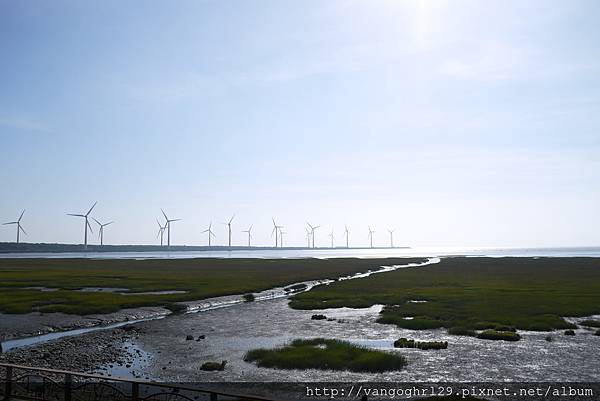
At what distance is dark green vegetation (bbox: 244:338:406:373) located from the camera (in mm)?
27031

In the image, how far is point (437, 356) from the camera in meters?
29.7

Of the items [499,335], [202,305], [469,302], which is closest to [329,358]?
[499,335]

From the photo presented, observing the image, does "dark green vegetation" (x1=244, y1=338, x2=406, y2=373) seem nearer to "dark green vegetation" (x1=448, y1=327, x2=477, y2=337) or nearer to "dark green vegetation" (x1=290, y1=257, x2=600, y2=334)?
"dark green vegetation" (x1=448, y1=327, x2=477, y2=337)

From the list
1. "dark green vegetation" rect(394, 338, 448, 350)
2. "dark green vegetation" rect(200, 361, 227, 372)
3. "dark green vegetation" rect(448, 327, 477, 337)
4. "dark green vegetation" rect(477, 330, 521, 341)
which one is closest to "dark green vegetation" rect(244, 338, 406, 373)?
"dark green vegetation" rect(200, 361, 227, 372)

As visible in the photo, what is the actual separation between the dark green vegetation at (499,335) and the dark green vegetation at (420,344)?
14.2 ft

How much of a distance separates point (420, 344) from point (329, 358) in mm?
7289

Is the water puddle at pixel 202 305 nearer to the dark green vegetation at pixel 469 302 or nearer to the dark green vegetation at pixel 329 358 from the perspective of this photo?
the dark green vegetation at pixel 469 302

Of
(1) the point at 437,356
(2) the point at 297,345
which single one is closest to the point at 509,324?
(1) the point at 437,356

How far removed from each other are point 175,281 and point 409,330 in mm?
52215

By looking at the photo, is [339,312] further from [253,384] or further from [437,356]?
[253,384]

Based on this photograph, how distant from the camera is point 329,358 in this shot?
28.2m

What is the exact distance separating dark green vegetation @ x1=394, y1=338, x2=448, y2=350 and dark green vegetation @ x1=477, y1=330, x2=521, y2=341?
4330 millimetres

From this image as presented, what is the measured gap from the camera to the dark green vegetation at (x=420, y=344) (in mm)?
31938

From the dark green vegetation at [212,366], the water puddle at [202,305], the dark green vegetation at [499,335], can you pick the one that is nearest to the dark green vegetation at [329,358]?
the dark green vegetation at [212,366]
